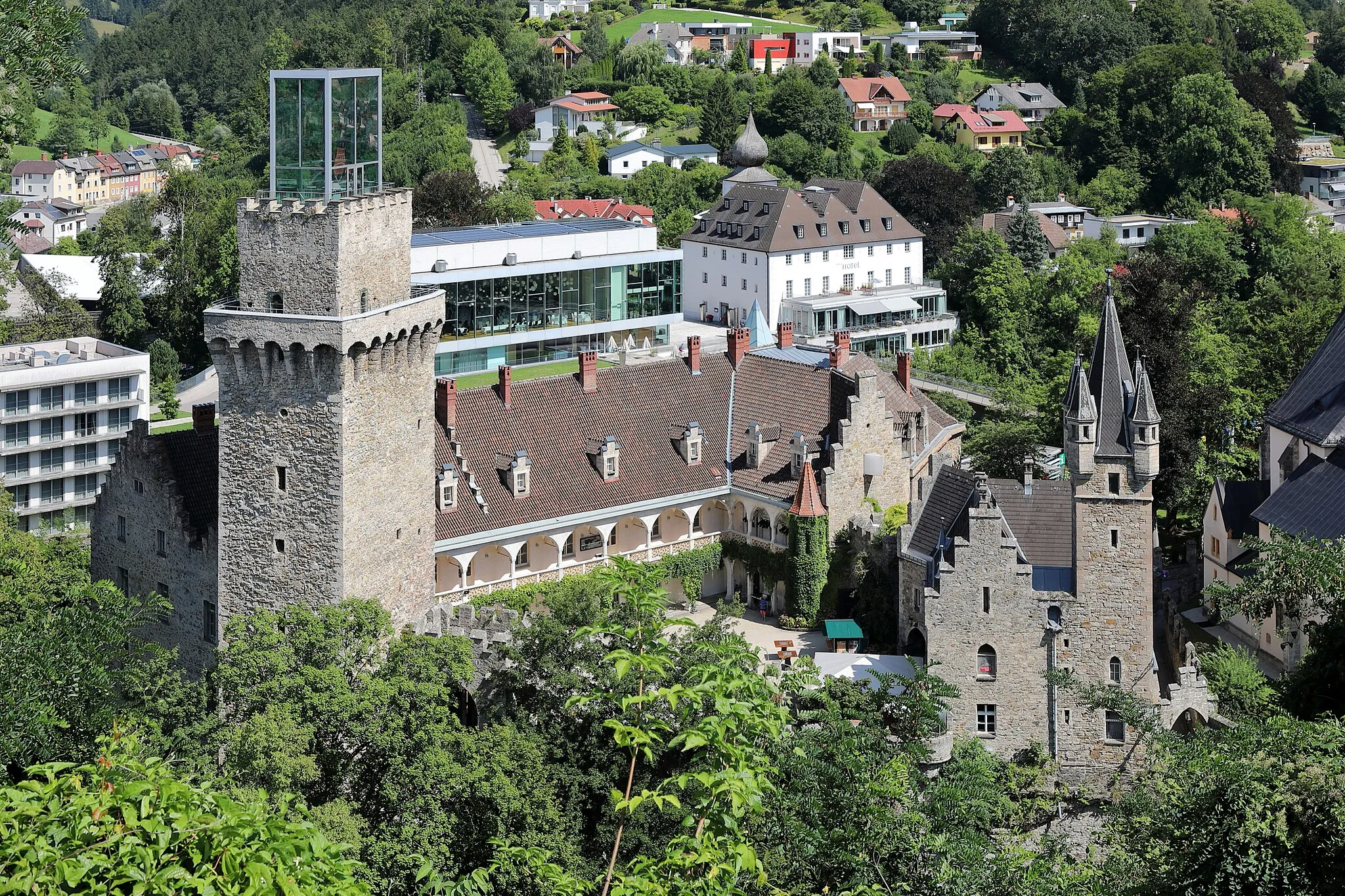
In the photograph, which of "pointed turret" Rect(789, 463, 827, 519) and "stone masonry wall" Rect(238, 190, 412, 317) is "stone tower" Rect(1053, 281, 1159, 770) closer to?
"pointed turret" Rect(789, 463, 827, 519)

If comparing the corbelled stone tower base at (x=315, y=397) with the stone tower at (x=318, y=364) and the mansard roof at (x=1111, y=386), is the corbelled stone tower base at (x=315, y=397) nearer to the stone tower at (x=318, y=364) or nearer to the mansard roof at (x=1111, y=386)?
the stone tower at (x=318, y=364)

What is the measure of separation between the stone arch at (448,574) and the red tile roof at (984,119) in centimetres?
9727

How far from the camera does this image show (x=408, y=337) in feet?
140

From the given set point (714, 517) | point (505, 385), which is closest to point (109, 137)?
point (505, 385)

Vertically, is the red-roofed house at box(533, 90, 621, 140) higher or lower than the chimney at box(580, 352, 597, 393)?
higher

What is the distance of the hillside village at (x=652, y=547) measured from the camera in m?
27.1

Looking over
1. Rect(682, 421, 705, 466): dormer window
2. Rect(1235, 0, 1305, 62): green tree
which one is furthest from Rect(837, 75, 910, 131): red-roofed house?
Rect(682, 421, 705, 466): dormer window

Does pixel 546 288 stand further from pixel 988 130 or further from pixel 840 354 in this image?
pixel 988 130

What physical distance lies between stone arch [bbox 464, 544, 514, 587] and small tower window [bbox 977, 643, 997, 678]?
1403 cm

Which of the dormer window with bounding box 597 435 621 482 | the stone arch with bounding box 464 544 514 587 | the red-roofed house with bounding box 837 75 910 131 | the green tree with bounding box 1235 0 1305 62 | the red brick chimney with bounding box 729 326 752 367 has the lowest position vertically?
the stone arch with bounding box 464 544 514 587

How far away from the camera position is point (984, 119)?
13838 centimetres

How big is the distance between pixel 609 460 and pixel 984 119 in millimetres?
93575

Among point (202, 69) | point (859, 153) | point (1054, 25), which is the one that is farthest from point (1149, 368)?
point (202, 69)

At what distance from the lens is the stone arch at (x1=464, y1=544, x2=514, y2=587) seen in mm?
49812
